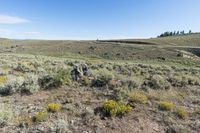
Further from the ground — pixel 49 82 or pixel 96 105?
pixel 49 82

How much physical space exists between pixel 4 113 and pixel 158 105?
5525 millimetres

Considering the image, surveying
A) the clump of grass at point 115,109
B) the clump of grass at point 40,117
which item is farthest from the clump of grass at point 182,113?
the clump of grass at point 40,117

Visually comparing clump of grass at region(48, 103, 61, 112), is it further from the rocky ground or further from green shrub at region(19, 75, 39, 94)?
green shrub at region(19, 75, 39, 94)

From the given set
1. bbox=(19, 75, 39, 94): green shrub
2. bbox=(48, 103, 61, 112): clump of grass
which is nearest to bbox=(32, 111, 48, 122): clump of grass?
bbox=(48, 103, 61, 112): clump of grass

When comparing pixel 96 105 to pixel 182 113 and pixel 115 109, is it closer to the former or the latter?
Answer: pixel 115 109

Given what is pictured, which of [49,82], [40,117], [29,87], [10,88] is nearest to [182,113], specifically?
[40,117]

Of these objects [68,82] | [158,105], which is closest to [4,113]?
[68,82]

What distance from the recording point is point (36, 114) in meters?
7.83

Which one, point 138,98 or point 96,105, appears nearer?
point 96,105

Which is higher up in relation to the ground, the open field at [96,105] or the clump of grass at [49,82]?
the clump of grass at [49,82]

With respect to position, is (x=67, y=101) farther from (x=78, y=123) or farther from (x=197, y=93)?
(x=197, y=93)

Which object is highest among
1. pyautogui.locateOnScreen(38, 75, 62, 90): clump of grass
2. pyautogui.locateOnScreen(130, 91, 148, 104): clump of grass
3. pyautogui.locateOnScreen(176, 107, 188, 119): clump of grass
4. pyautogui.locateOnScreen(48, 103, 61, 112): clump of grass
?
pyautogui.locateOnScreen(38, 75, 62, 90): clump of grass

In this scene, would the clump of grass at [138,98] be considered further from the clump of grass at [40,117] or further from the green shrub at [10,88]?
the green shrub at [10,88]

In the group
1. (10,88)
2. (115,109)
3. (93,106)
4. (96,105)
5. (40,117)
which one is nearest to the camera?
(40,117)
